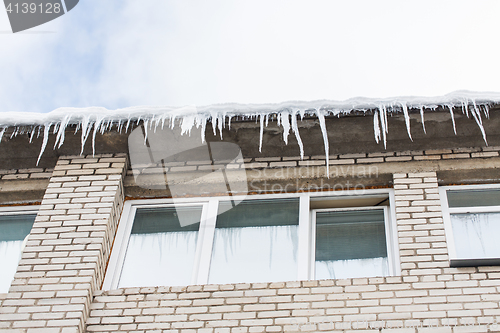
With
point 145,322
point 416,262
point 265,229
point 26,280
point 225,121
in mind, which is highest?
point 225,121

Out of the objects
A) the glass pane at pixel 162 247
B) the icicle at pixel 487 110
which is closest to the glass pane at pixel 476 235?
the icicle at pixel 487 110

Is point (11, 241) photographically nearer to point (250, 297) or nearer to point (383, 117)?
point (250, 297)

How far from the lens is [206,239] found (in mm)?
4980

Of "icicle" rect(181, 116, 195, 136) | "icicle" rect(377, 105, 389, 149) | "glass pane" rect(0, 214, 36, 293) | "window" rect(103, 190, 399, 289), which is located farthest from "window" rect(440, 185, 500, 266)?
"glass pane" rect(0, 214, 36, 293)

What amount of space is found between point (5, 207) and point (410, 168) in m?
4.14

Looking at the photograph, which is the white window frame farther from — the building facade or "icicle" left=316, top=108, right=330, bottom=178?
"icicle" left=316, top=108, right=330, bottom=178

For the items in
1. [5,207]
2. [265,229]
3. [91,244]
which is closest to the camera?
[91,244]

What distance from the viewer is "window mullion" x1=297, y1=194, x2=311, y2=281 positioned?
15.4 ft

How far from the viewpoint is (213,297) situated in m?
4.38

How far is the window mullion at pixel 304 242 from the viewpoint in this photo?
468 cm

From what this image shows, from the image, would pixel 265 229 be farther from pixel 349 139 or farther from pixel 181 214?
pixel 349 139

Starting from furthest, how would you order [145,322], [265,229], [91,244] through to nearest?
[265,229] → [91,244] → [145,322]

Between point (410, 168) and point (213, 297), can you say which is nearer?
point (213, 297)

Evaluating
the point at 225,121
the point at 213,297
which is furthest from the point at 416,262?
the point at 225,121
